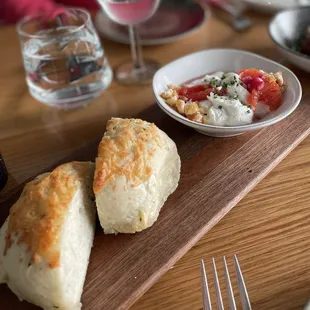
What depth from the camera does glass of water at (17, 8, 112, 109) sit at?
121 centimetres

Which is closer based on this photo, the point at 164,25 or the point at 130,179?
the point at 130,179

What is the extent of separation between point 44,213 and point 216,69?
0.66 m

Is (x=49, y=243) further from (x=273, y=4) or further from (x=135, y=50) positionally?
(x=273, y=4)

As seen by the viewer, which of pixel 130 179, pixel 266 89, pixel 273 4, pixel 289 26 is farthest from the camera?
pixel 273 4

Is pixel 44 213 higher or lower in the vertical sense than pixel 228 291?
higher

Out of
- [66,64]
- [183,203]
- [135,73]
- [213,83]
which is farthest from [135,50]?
[183,203]

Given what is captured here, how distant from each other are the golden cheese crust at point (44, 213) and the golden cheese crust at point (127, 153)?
5cm

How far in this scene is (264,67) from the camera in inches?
45.6

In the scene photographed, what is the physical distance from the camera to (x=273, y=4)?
1.55 meters

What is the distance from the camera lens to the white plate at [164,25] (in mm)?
1499

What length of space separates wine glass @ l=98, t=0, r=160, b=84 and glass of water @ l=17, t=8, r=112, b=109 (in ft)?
0.25

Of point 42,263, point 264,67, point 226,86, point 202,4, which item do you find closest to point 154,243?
point 42,263

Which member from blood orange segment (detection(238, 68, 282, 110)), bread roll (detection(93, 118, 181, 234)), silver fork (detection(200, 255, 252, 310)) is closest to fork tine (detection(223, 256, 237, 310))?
silver fork (detection(200, 255, 252, 310))

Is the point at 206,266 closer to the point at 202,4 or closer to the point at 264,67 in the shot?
the point at 264,67
